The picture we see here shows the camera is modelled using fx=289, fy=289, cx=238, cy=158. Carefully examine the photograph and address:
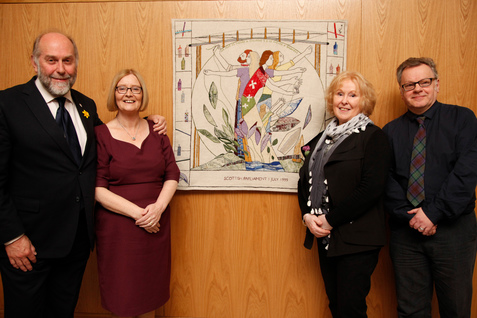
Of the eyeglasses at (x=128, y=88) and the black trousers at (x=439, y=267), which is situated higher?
the eyeglasses at (x=128, y=88)

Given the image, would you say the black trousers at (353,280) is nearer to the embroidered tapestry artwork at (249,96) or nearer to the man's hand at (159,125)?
the embroidered tapestry artwork at (249,96)

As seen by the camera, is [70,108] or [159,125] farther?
[159,125]

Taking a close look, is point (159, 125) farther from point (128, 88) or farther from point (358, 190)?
point (358, 190)

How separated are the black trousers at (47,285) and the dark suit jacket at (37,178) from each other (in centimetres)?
9

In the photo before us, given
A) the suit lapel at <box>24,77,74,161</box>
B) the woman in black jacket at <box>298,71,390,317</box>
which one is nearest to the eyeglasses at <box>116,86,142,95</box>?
the suit lapel at <box>24,77,74,161</box>

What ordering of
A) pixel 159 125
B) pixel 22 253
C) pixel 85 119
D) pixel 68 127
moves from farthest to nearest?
pixel 159 125 < pixel 85 119 < pixel 68 127 < pixel 22 253

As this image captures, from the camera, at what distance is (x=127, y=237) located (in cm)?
163

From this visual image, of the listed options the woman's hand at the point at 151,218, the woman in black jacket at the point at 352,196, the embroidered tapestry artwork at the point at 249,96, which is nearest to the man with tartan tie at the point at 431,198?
the woman in black jacket at the point at 352,196

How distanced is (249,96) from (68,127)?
1184mm

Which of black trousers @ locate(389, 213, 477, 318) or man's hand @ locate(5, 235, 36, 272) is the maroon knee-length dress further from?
black trousers @ locate(389, 213, 477, 318)

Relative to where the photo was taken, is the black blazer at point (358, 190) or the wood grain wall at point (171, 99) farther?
the wood grain wall at point (171, 99)

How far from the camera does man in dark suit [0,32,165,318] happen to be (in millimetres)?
1427

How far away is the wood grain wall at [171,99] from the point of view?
6.82ft

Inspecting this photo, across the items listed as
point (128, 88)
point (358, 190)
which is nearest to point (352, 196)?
point (358, 190)
